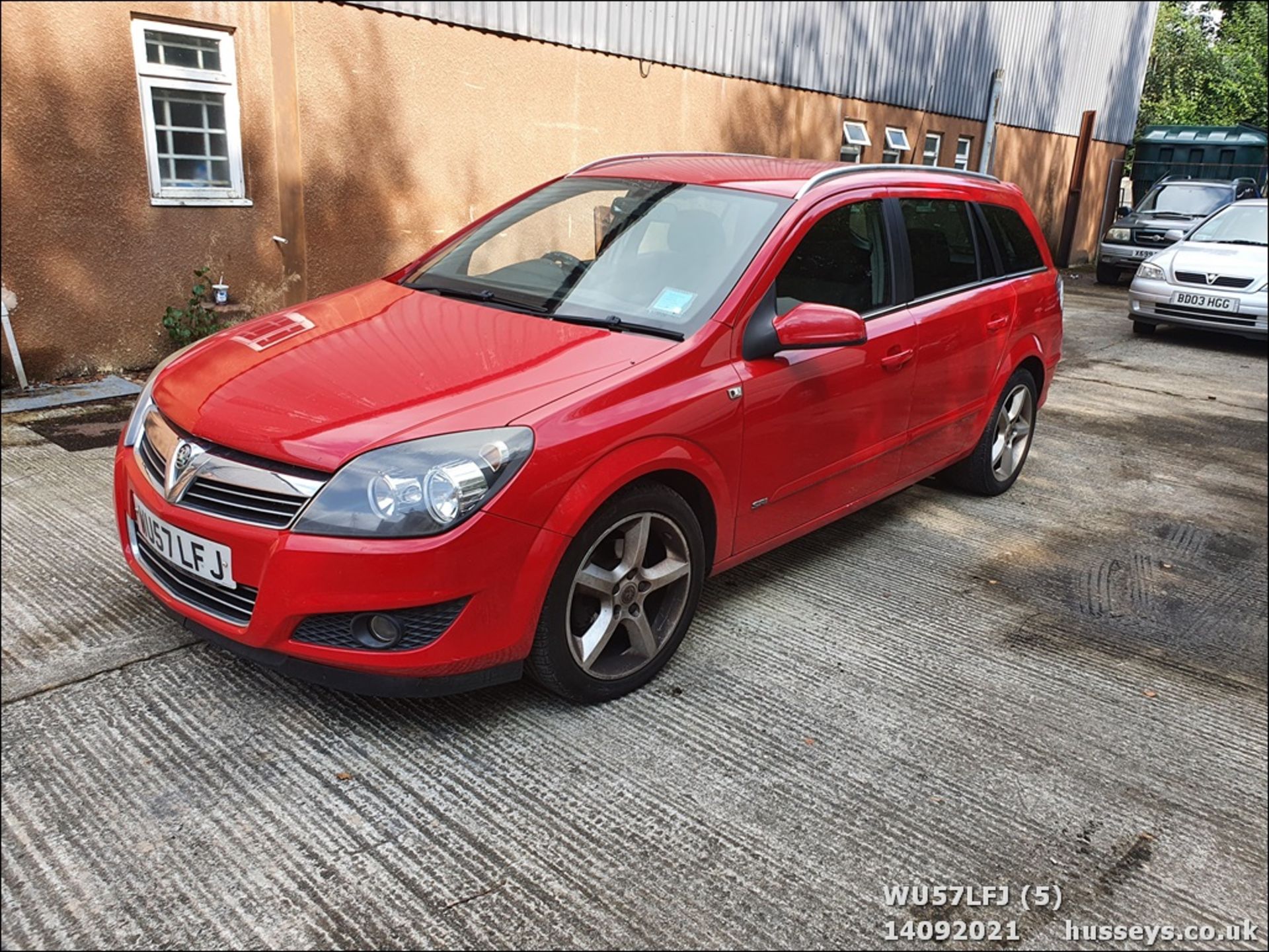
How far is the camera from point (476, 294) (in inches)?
144

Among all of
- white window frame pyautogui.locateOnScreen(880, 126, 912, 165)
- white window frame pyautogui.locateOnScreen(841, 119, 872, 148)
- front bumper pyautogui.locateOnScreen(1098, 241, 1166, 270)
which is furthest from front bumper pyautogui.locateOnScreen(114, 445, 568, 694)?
white window frame pyautogui.locateOnScreen(880, 126, 912, 165)

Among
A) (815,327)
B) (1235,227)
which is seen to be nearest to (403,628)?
(815,327)

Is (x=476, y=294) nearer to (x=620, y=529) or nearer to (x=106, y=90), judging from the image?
(x=620, y=529)

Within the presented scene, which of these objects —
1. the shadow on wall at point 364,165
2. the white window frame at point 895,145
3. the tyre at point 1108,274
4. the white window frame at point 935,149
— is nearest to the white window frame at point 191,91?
the shadow on wall at point 364,165

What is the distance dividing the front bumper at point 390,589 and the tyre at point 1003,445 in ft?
10.6

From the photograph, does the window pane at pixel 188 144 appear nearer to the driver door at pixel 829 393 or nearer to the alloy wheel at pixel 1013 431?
the driver door at pixel 829 393

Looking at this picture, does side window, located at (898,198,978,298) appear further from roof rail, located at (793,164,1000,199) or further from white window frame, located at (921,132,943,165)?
white window frame, located at (921,132,943,165)

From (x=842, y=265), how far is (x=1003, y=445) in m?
2.02

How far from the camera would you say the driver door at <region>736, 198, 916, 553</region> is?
11.4 feet

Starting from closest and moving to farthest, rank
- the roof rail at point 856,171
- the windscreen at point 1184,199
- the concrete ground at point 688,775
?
the concrete ground at point 688,775
the roof rail at point 856,171
the windscreen at point 1184,199

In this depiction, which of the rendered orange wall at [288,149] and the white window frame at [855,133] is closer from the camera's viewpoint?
the rendered orange wall at [288,149]

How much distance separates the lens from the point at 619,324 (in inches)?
131

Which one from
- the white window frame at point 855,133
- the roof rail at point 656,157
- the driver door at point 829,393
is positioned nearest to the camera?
the driver door at point 829,393

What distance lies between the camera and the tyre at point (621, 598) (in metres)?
2.88
